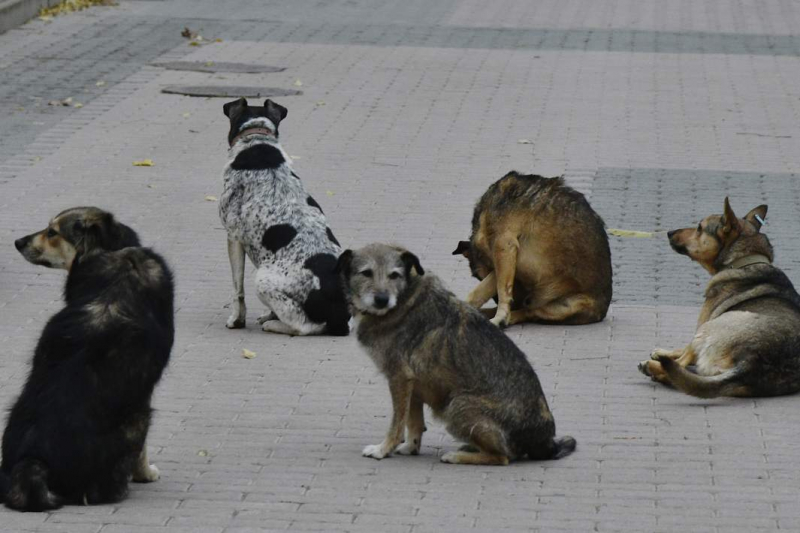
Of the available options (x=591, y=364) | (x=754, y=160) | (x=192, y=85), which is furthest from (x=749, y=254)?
(x=192, y=85)

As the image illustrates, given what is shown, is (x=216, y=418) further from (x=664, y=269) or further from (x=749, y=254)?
(x=664, y=269)

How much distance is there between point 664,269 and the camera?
11492mm

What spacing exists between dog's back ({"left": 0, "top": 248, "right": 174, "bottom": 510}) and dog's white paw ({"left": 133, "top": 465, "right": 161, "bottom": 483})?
0.84 ft

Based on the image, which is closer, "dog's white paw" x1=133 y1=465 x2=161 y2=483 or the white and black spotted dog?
"dog's white paw" x1=133 y1=465 x2=161 y2=483

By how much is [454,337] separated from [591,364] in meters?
2.16

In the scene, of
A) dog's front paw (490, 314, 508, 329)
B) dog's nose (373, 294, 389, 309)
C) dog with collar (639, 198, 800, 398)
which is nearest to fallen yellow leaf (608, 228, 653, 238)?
dog's front paw (490, 314, 508, 329)

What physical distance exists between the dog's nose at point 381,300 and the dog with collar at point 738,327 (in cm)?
191

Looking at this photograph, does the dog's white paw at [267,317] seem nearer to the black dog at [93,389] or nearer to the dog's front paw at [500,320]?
the dog's front paw at [500,320]

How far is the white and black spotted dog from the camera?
9711mm

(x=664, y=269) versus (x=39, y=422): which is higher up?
(x=39, y=422)

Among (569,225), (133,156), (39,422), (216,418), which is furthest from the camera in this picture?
(133,156)

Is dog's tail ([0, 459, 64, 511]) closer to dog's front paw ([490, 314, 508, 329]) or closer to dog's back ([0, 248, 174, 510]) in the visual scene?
dog's back ([0, 248, 174, 510])

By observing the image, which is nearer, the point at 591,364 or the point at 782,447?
the point at 782,447

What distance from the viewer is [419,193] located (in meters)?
13.6
